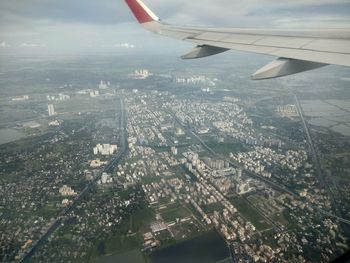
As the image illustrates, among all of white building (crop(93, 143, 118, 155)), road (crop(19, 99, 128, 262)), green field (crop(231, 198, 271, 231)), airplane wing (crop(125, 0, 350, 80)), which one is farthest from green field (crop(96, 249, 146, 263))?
white building (crop(93, 143, 118, 155))

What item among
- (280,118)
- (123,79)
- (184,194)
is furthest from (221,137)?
(123,79)

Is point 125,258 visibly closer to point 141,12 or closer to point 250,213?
point 250,213

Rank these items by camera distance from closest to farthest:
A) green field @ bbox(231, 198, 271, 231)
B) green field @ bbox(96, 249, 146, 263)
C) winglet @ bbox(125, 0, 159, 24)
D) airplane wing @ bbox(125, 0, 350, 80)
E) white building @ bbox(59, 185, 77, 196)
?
airplane wing @ bbox(125, 0, 350, 80)
winglet @ bbox(125, 0, 159, 24)
green field @ bbox(96, 249, 146, 263)
green field @ bbox(231, 198, 271, 231)
white building @ bbox(59, 185, 77, 196)

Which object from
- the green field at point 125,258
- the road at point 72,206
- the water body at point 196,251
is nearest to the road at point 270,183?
the water body at point 196,251

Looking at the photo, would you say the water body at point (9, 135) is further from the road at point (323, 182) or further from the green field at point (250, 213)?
the road at point (323, 182)

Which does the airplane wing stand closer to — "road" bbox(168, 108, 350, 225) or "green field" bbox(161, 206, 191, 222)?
"green field" bbox(161, 206, 191, 222)
